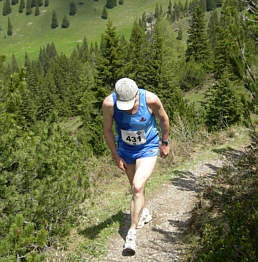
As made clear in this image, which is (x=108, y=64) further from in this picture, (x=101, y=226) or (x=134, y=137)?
(x=134, y=137)

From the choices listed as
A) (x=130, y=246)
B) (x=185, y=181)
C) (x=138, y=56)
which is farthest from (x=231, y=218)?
(x=138, y=56)

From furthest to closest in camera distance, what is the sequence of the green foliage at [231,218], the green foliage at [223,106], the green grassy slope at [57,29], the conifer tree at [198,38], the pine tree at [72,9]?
the pine tree at [72,9]
the green grassy slope at [57,29]
the conifer tree at [198,38]
the green foliage at [223,106]
the green foliage at [231,218]

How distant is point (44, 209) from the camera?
4.90m

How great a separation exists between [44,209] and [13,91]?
595 centimetres

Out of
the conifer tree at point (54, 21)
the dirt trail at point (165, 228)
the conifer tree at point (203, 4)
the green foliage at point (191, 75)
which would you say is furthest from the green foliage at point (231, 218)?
the conifer tree at point (54, 21)

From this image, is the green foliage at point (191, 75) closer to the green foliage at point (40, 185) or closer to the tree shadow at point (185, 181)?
the tree shadow at point (185, 181)

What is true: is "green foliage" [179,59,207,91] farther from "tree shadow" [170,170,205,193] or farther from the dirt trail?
the dirt trail

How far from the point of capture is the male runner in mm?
3668

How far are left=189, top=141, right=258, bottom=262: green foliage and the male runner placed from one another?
2.95 feet

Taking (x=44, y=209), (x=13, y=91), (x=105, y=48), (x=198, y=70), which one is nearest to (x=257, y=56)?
(x=44, y=209)

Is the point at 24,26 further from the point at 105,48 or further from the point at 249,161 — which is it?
the point at 249,161

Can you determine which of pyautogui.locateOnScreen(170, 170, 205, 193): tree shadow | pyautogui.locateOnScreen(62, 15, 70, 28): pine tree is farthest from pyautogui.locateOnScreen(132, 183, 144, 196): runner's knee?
pyautogui.locateOnScreen(62, 15, 70, 28): pine tree

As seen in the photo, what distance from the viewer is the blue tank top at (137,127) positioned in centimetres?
386

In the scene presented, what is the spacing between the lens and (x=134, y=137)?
3969mm
